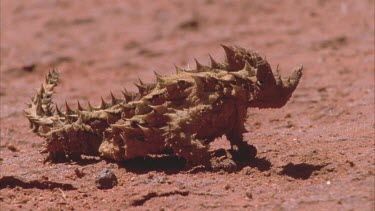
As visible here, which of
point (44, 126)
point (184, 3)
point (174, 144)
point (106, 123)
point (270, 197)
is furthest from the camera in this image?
point (184, 3)

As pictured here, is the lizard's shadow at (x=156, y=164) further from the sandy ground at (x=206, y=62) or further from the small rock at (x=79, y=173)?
the small rock at (x=79, y=173)

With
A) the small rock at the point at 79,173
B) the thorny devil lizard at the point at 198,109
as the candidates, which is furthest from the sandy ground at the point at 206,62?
the thorny devil lizard at the point at 198,109

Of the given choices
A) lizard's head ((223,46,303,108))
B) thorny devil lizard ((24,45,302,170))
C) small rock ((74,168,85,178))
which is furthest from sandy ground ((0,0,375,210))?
lizard's head ((223,46,303,108))

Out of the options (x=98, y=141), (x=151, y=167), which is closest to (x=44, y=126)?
(x=98, y=141)

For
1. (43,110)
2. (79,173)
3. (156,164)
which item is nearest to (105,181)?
(79,173)

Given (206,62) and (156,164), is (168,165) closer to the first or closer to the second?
(156,164)

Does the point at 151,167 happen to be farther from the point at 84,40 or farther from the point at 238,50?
→ the point at 84,40
